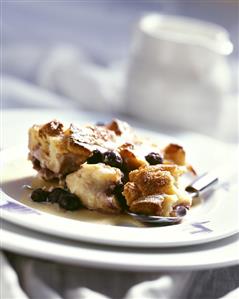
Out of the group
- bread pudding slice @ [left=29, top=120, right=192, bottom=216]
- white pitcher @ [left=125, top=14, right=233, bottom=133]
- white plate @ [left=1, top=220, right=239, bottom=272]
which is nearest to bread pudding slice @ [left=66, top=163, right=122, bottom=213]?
bread pudding slice @ [left=29, top=120, right=192, bottom=216]

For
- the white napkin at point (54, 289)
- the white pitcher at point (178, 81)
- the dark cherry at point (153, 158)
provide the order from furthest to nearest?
the white pitcher at point (178, 81)
the dark cherry at point (153, 158)
the white napkin at point (54, 289)

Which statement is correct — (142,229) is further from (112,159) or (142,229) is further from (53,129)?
(53,129)

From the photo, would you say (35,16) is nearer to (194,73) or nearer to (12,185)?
(194,73)

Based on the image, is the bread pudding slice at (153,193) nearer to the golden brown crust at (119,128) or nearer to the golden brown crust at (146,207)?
the golden brown crust at (146,207)

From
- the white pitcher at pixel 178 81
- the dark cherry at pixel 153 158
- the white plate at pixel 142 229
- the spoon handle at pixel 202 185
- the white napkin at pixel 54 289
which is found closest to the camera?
the white napkin at pixel 54 289

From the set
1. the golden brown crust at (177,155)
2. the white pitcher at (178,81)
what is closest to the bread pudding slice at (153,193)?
the golden brown crust at (177,155)

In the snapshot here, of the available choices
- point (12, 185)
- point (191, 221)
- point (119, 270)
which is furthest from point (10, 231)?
point (191, 221)

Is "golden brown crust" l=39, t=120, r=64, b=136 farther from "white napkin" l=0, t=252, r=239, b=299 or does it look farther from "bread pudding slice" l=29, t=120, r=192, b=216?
"white napkin" l=0, t=252, r=239, b=299
